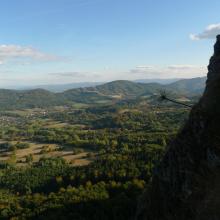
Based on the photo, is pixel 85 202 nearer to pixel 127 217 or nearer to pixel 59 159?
pixel 127 217

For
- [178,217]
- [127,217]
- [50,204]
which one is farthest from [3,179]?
[178,217]

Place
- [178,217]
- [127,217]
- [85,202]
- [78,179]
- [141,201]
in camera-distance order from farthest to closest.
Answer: [78,179] < [85,202] < [127,217] < [141,201] < [178,217]

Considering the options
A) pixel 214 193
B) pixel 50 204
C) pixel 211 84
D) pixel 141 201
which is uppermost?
pixel 211 84

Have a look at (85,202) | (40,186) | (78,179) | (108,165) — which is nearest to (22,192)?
(40,186)

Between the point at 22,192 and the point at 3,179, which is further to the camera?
the point at 3,179

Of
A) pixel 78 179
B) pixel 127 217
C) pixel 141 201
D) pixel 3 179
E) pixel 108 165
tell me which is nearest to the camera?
pixel 141 201

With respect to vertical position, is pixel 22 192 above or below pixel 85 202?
below
